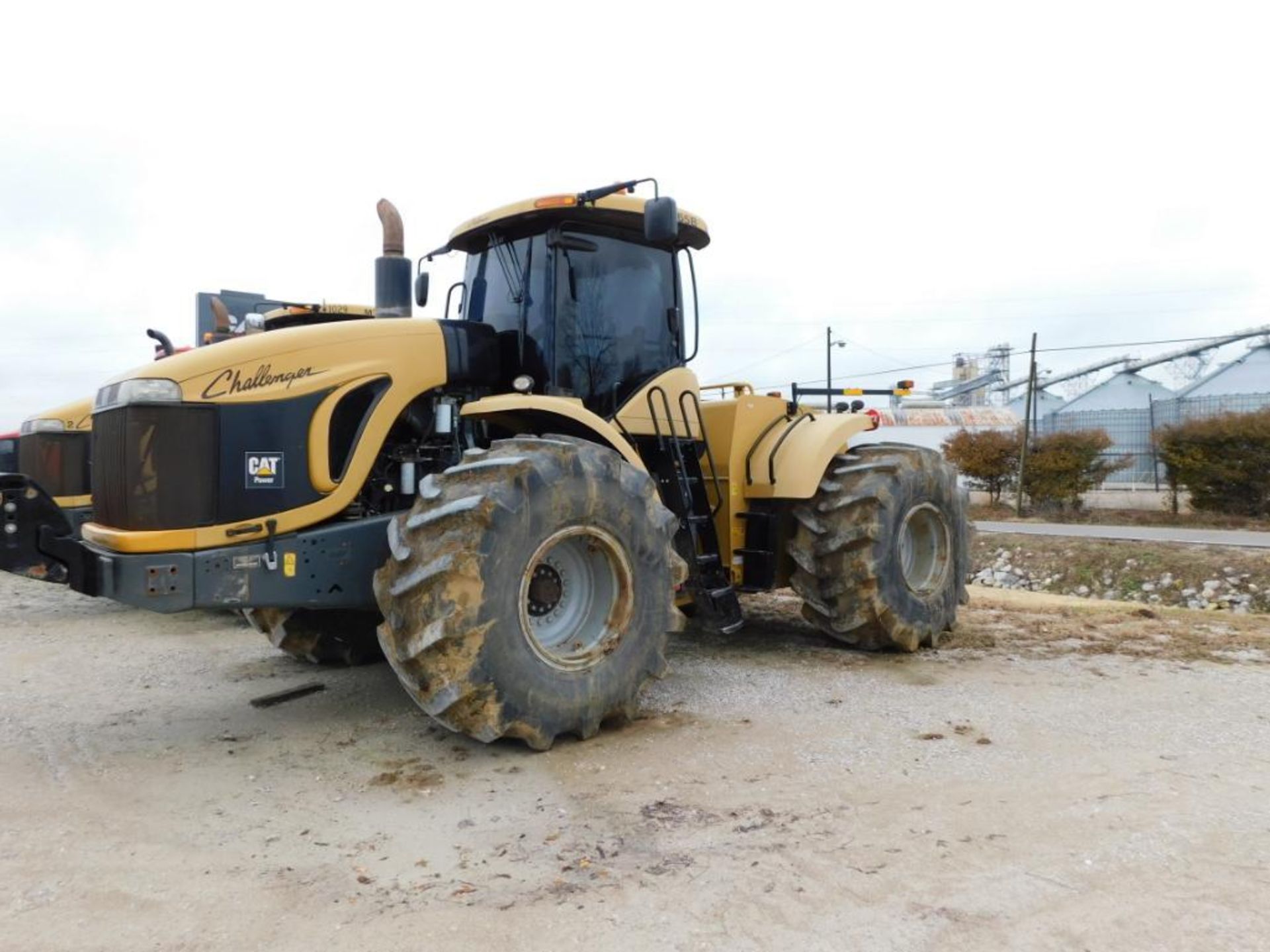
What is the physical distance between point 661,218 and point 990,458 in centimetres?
2186

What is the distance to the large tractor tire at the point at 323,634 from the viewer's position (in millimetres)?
5910

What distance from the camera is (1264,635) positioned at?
24.1 ft

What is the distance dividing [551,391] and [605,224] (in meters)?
1.13

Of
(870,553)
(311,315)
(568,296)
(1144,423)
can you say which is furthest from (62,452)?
(1144,423)

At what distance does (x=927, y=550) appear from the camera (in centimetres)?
726

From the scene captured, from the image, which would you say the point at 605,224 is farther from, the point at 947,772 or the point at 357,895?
the point at 357,895

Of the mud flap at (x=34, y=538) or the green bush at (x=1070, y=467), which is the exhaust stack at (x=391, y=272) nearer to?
the mud flap at (x=34, y=538)

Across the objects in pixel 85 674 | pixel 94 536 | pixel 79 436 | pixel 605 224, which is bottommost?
pixel 85 674

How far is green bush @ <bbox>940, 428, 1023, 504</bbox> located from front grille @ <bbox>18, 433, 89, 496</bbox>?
20.7 m

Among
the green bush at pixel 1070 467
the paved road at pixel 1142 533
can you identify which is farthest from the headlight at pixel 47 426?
the green bush at pixel 1070 467

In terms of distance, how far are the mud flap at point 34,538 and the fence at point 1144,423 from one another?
22.9 metres

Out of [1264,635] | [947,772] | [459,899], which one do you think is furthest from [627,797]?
[1264,635]

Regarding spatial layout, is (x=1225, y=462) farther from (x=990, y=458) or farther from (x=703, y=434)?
(x=703, y=434)

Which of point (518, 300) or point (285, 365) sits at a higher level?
point (518, 300)
